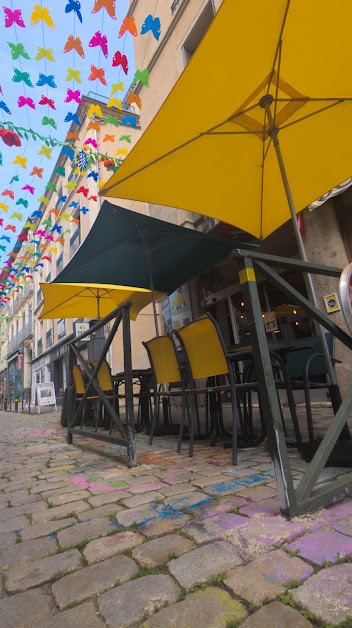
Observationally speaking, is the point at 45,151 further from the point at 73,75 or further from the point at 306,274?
the point at 306,274

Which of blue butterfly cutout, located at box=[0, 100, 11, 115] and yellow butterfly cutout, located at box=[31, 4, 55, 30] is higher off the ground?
yellow butterfly cutout, located at box=[31, 4, 55, 30]

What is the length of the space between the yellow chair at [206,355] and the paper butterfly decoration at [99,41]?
15.4ft

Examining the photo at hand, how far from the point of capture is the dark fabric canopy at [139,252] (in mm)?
4281

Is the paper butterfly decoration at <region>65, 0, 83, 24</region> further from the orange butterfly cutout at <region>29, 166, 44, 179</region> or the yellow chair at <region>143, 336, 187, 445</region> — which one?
the yellow chair at <region>143, 336, 187, 445</region>

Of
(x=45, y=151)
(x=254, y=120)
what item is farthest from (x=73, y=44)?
(x=254, y=120)

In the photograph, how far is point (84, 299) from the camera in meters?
6.44

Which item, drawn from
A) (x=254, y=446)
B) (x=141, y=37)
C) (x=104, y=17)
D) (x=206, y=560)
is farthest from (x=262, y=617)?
(x=141, y=37)

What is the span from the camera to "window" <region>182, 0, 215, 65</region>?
7656mm

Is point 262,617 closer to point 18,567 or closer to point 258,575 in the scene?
point 258,575

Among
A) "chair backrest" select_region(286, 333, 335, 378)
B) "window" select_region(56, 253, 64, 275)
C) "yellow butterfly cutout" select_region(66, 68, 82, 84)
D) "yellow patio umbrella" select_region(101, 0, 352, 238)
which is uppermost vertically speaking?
"window" select_region(56, 253, 64, 275)

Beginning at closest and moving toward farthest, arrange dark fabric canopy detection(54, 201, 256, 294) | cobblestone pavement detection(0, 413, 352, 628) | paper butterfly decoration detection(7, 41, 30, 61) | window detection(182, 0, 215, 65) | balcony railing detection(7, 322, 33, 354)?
cobblestone pavement detection(0, 413, 352, 628) → dark fabric canopy detection(54, 201, 256, 294) → paper butterfly decoration detection(7, 41, 30, 61) → window detection(182, 0, 215, 65) → balcony railing detection(7, 322, 33, 354)

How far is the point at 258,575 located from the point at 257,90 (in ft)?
9.92

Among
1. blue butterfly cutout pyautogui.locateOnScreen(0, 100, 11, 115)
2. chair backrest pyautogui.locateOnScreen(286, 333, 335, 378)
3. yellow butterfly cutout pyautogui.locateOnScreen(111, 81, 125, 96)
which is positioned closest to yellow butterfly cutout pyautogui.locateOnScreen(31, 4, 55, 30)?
blue butterfly cutout pyautogui.locateOnScreen(0, 100, 11, 115)

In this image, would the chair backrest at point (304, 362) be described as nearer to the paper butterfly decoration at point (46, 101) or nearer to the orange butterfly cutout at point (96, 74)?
the orange butterfly cutout at point (96, 74)
